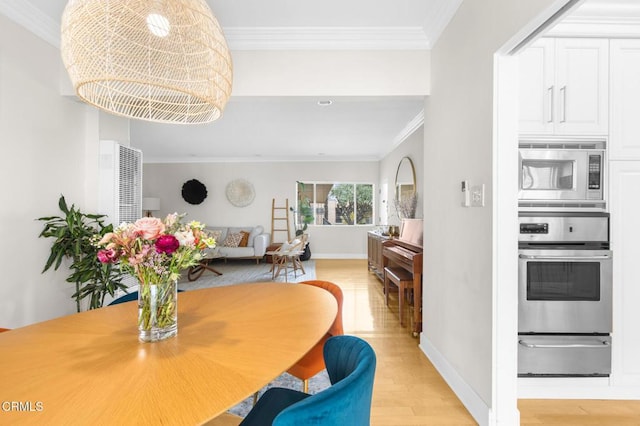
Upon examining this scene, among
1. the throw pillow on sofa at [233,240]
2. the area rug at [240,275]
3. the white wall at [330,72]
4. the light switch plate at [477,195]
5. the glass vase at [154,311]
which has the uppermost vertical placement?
the white wall at [330,72]

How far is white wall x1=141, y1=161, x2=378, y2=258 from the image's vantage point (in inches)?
312

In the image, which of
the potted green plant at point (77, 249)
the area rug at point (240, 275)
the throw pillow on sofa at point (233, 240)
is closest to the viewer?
the potted green plant at point (77, 249)

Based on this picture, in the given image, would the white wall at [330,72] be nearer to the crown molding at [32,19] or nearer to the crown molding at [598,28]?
the crown molding at [598,28]

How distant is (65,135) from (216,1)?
1742 millimetres

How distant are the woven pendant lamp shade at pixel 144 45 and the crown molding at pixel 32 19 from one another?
1.67 meters

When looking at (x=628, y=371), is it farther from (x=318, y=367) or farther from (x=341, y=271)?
(x=341, y=271)

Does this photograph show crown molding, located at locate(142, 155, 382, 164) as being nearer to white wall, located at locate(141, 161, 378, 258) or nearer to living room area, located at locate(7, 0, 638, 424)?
white wall, located at locate(141, 161, 378, 258)

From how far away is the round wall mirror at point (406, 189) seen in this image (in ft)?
15.5

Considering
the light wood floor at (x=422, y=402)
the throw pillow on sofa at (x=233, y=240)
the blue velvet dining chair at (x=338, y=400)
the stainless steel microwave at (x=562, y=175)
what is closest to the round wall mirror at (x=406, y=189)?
A: the light wood floor at (x=422, y=402)

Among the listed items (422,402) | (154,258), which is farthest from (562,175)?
(154,258)

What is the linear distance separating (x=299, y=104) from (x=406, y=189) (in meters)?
2.29

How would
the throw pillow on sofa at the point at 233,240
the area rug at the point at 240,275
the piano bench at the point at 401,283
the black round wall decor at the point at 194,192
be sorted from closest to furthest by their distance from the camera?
the piano bench at the point at 401,283 → the area rug at the point at 240,275 → the throw pillow on sofa at the point at 233,240 → the black round wall decor at the point at 194,192

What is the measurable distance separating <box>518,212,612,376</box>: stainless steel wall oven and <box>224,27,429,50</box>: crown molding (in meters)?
1.71

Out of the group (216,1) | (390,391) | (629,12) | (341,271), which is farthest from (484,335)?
(341,271)
